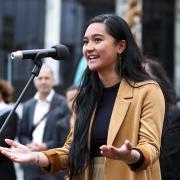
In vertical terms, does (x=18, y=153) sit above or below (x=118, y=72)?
below

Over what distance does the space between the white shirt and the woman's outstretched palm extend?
3370 mm

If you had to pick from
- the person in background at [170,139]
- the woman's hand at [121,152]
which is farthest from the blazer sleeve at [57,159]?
the person in background at [170,139]

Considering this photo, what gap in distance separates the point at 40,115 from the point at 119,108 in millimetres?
3478

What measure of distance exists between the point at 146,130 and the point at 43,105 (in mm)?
3723

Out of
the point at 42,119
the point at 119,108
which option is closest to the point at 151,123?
the point at 119,108

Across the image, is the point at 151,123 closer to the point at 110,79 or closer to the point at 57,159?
the point at 110,79

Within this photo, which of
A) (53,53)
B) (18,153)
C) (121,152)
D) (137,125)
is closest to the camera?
(121,152)

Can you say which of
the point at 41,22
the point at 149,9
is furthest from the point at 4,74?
the point at 149,9

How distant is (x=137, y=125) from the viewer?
3014 millimetres

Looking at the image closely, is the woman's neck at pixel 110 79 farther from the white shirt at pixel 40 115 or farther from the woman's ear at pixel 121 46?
the white shirt at pixel 40 115

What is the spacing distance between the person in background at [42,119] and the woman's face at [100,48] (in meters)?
3.03

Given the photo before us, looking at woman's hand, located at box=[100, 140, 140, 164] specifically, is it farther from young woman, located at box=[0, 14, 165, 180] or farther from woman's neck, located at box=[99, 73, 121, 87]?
woman's neck, located at box=[99, 73, 121, 87]

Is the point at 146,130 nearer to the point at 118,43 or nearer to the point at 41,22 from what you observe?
the point at 118,43

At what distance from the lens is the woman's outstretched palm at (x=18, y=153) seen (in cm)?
288
